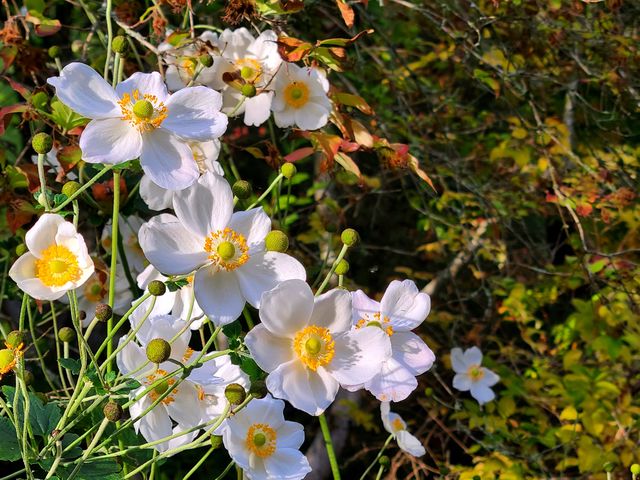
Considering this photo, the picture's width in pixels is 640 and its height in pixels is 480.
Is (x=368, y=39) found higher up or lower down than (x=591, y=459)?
higher up

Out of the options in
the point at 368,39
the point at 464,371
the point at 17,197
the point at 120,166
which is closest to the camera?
the point at 120,166

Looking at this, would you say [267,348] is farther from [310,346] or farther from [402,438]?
[402,438]

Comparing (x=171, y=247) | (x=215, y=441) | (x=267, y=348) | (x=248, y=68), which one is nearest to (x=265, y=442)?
(x=215, y=441)

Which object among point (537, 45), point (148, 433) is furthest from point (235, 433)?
point (537, 45)

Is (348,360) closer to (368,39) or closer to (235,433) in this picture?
(235,433)

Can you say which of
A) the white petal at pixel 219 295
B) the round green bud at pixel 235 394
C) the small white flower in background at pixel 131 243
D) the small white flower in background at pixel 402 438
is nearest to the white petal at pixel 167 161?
the white petal at pixel 219 295

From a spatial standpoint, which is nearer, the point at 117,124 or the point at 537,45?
the point at 117,124

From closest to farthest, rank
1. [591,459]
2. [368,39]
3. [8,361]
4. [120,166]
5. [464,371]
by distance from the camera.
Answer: [8,361]
[120,166]
[591,459]
[464,371]
[368,39]
